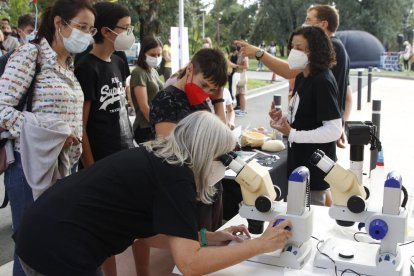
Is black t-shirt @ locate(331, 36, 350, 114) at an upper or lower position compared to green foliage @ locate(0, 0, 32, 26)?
lower

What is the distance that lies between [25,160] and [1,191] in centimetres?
284

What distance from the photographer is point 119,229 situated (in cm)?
158

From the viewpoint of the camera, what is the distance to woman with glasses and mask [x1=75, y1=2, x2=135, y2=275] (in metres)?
2.51

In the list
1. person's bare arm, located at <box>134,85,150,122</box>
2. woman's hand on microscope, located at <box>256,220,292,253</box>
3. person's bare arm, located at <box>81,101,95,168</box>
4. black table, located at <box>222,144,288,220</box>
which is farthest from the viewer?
person's bare arm, located at <box>134,85,150,122</box>

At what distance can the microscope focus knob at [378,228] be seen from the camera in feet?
5.32

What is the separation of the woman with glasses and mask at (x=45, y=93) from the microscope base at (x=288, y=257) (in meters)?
1.05

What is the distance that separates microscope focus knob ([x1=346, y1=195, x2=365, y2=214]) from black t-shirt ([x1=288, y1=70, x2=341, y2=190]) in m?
0.92

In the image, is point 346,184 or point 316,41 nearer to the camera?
point 346,184

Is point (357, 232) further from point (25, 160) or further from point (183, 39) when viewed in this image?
point (183, 39)

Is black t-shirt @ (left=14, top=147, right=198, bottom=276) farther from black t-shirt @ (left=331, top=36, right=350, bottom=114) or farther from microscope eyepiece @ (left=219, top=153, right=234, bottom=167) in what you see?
black t-shirt @ (left=331, top=36, right=350, bottom=114)

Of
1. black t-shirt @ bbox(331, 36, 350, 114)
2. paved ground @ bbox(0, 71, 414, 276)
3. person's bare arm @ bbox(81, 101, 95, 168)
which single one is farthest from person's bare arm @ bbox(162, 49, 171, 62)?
person's bare arm @ bbox(81, 101, 95, 168)

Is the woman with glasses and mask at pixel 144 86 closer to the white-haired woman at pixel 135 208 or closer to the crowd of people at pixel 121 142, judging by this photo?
the crowd of people at pixel 121 142

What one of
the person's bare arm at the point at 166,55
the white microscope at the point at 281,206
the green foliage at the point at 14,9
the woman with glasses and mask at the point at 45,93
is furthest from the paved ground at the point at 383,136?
the green foliage at the point at 14,9

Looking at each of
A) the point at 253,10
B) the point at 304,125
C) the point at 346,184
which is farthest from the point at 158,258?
the point at 253,10
